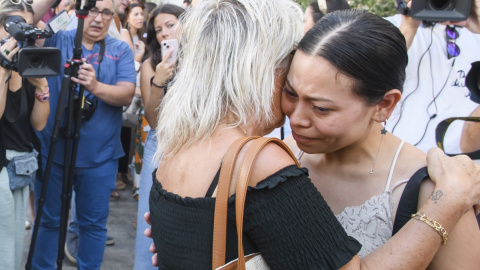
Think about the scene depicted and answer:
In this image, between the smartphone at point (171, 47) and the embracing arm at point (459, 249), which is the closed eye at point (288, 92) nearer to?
the embracing arm at point (459, 249)

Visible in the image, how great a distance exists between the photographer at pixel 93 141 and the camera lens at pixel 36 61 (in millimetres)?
551

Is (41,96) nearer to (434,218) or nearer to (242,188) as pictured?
(242,188)

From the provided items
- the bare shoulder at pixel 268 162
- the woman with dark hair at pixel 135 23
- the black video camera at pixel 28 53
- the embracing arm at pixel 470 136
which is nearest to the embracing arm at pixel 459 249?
the bare shoulder at pixel 268 162

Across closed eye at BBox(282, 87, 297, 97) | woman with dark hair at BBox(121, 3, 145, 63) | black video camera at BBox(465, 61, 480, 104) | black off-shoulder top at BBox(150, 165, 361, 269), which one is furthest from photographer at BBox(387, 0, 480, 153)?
woman with dark hair at BBox(121, 3, 145, 63)

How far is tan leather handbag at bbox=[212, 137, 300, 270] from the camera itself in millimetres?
1175

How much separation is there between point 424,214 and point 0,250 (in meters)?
2.67

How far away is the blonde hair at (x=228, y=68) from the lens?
136cm

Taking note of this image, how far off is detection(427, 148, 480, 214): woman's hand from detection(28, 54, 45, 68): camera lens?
2346mm

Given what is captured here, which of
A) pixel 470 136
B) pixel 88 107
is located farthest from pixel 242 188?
pixel 88 107

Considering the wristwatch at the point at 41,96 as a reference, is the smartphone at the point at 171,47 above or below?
above

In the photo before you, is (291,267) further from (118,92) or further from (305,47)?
(118,92)

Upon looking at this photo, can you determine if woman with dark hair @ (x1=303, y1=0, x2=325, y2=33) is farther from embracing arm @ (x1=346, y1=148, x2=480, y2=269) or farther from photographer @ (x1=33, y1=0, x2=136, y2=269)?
embracing arm @ (x1=346, y1=148, x2=480, y2=269)

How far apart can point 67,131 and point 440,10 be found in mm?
2382

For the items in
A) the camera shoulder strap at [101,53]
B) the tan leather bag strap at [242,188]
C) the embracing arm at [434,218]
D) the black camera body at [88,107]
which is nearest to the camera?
the tan leather bag strap at [242,188]
